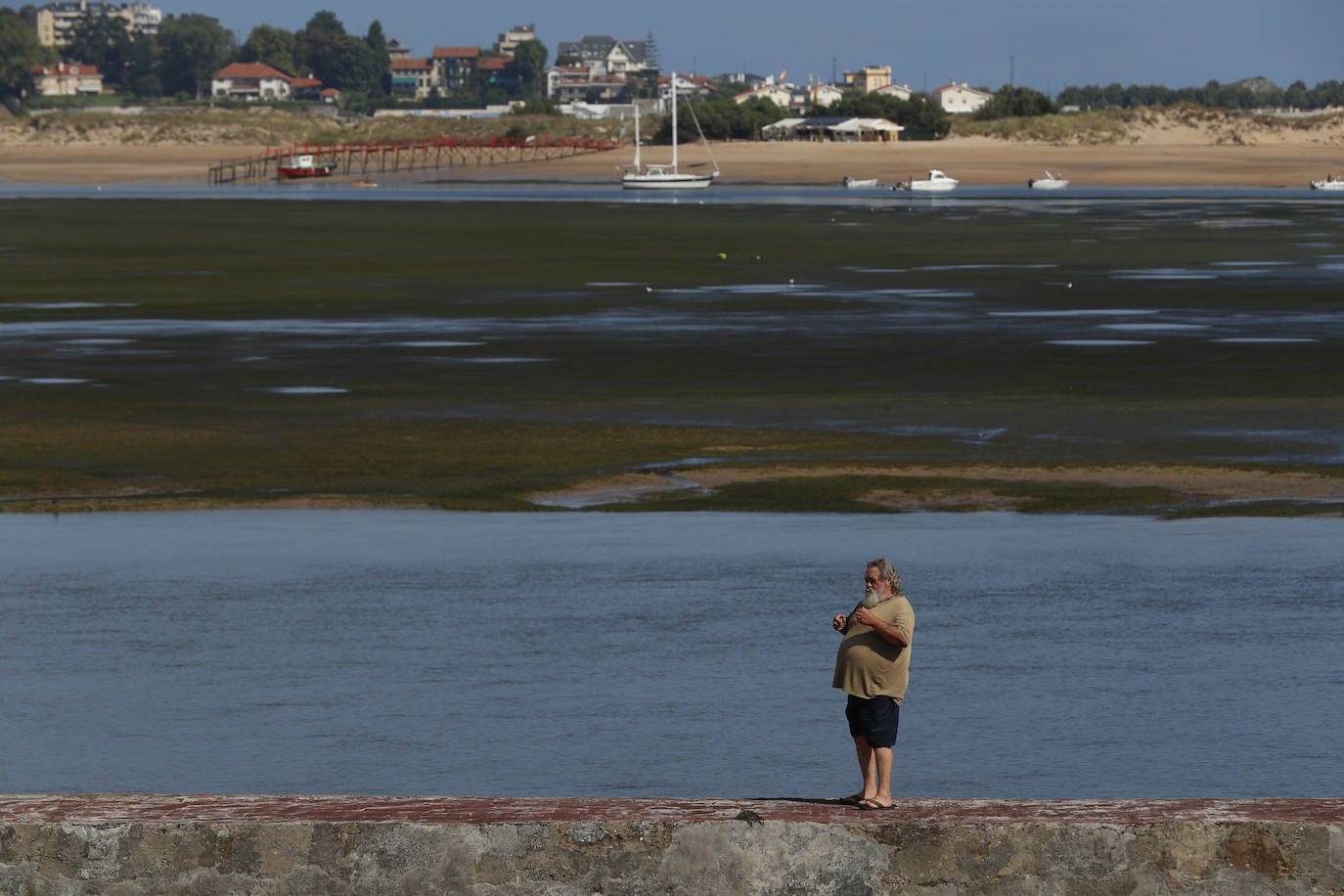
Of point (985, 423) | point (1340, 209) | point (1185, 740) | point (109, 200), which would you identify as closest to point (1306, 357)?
point (985, 423)

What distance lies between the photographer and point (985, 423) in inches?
1026

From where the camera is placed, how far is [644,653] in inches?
559

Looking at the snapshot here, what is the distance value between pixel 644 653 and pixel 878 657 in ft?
17.0

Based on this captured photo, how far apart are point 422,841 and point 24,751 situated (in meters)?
4.61

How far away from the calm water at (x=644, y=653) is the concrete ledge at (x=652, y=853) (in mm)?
2645

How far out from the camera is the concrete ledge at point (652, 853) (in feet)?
27.0

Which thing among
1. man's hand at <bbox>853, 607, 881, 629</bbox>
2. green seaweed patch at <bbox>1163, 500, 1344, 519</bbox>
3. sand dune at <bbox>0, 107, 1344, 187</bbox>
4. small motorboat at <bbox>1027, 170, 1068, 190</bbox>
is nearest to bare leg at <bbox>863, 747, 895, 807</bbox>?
man's hand at <bbox>853, 607, 881, 629</bbox>

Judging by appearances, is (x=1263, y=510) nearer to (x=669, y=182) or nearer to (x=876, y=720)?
(x=876, y=720)

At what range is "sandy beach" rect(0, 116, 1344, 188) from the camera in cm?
14700

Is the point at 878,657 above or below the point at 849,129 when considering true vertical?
above

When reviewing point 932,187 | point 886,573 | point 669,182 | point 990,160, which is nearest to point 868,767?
point 886,573

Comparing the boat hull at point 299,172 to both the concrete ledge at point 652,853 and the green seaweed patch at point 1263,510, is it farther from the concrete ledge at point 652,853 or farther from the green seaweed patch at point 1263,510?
the concrete ledge at point 652,853

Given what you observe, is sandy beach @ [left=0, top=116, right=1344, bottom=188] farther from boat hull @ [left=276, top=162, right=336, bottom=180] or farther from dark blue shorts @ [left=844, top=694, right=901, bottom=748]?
dark blue shorts @ [left=844, top=694, right=901, bottom=748]

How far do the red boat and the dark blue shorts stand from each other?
15965 centimetres
